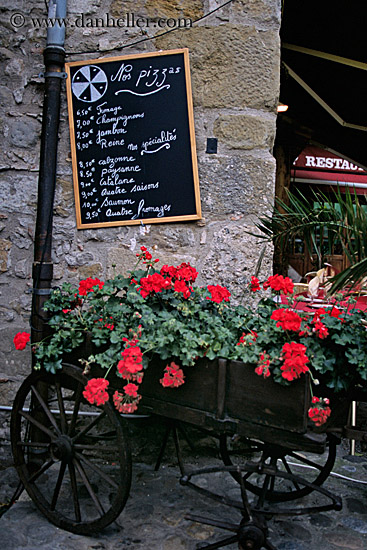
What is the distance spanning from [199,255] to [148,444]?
1235 mm

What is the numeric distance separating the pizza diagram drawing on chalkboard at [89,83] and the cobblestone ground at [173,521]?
2.29 meters

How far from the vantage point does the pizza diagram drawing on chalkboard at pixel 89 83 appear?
2992 millimetres

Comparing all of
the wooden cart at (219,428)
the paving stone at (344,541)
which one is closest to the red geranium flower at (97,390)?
the wooden cart at (219,428)

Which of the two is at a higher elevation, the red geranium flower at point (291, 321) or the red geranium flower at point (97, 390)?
the red geranium flower at point (291, 321)

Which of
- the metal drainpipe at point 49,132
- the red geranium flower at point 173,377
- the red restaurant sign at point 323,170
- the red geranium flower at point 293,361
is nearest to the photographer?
the red geranium flower at point 293,361

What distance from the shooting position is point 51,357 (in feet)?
7.43

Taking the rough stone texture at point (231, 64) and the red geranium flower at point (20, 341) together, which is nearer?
the red geranium flower at point (20, 341)

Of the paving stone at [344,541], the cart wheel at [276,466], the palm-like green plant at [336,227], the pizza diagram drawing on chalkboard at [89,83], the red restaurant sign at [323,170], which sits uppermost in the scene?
the red restaurant sign at [323,170]

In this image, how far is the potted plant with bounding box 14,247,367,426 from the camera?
1805 millimetres

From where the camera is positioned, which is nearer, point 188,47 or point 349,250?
point 349,250

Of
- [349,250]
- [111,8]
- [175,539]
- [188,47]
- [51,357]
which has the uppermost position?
[111,8]

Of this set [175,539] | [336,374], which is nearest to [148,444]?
[175,539]

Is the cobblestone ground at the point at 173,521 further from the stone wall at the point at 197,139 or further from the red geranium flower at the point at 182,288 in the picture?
the red geranium flower at the point at 182,288

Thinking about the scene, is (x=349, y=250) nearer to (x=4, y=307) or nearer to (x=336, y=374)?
(x=336, y=374)
